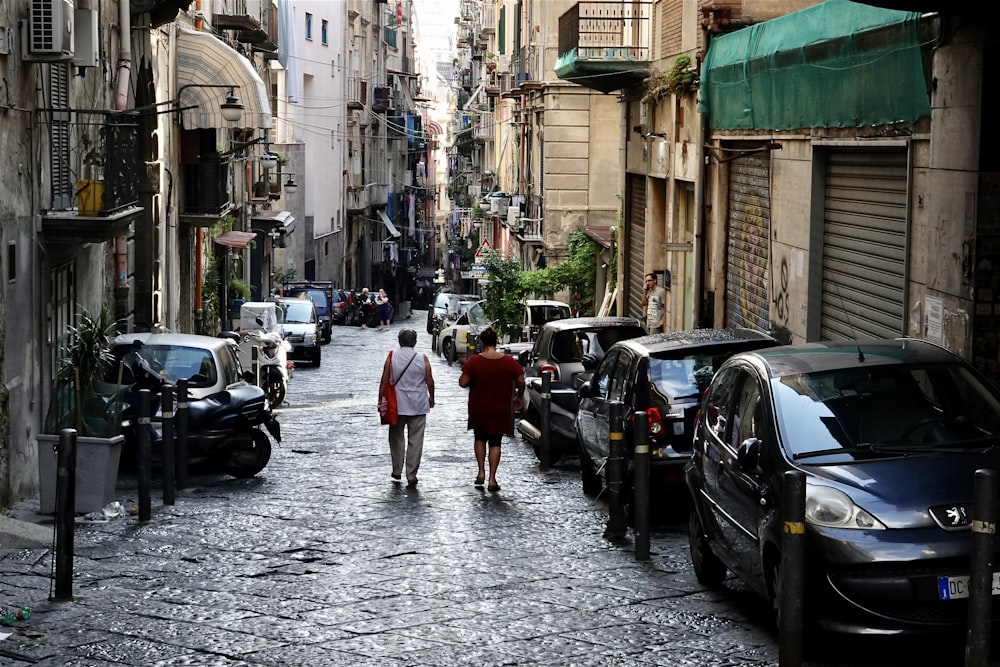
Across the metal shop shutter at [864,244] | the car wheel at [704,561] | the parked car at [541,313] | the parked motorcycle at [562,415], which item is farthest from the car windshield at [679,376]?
the parked car at [541,313]

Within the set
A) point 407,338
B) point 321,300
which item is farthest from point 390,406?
point 321,300

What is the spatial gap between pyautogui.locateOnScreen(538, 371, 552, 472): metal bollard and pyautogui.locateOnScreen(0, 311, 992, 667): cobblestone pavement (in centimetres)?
135

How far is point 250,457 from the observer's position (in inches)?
608

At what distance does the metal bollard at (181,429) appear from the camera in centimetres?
1419

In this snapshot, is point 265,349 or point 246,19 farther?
point 246,19

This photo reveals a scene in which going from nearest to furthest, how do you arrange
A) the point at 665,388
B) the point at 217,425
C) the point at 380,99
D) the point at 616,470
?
the point at 616,470
the point at 665,388
the point at 217,425
the point at 380,99

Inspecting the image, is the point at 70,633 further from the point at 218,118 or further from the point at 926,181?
the point at 218,118

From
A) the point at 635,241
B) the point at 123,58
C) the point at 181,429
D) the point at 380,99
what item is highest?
the point at 380,99

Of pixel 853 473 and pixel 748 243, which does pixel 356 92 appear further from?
pixel 853 473

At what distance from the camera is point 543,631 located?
27.1 ft

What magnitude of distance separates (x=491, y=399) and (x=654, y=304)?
33.4 ft

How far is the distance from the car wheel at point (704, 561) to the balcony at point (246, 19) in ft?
89.1

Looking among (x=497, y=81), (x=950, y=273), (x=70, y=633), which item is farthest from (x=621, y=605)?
(x=497, y=81)

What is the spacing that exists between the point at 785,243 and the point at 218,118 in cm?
1484
